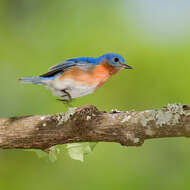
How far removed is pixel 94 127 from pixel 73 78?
149 centimetres

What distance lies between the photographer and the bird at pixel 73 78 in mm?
5801

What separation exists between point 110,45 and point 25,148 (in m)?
5.29

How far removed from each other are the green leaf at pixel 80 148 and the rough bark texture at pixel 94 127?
11.5 inches

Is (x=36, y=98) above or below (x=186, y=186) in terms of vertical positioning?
above

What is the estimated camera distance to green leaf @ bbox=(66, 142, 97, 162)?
4914 mm

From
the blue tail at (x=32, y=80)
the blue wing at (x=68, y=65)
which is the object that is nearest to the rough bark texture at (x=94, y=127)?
the blue tail at (x=32, y=80)

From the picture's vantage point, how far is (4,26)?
36.8 ft

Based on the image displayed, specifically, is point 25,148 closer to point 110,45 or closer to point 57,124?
point 57,124

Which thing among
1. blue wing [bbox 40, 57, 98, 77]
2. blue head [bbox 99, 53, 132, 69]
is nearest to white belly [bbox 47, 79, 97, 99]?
blue wing [bbox 40, 57, 98, 77]

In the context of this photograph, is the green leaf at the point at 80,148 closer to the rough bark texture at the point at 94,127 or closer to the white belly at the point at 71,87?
the rough bark texture at the point at 94,127

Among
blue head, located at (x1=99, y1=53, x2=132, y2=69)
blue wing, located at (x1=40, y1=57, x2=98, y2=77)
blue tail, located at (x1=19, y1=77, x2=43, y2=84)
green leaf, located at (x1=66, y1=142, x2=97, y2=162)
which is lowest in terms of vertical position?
green leaf, located at (x1=66, y1=142, x2=97, y2=162)

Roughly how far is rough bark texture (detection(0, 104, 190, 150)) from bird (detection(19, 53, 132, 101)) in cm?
102

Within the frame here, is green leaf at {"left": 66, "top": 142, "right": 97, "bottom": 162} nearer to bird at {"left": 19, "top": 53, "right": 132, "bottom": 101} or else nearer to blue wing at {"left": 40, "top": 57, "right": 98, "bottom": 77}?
bird at {"left": 19, "top": 53, "right": 132, "bottom": 101}

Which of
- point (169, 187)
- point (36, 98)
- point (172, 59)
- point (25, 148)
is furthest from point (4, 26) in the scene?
point (25, 148)
